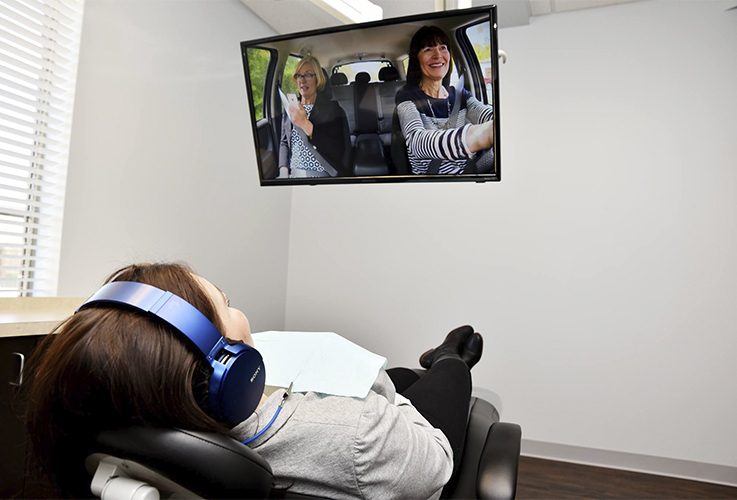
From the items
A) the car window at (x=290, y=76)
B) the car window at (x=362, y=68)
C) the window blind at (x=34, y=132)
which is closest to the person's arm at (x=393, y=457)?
the car window at (x=362, y=68)

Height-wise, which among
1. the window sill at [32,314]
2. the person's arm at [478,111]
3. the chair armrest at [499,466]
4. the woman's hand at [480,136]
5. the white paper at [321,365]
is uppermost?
the person's arm at [478,111]

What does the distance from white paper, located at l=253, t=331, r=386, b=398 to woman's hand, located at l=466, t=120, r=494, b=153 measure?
1.24 m

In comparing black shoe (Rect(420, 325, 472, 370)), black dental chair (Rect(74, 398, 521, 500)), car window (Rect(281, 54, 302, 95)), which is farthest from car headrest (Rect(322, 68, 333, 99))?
black dental chair (Rect(74, 398, 521, 500))

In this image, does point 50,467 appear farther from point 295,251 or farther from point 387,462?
point 295,251

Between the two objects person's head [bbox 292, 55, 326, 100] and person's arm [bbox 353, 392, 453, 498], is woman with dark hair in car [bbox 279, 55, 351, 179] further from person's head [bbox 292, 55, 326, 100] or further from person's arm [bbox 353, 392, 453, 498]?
person's arm [bbox 353, 392, 453, 498]

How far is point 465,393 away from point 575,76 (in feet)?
8.68

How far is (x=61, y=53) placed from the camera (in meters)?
2.22

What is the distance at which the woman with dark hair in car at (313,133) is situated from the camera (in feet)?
7.23

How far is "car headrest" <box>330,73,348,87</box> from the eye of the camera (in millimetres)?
2143

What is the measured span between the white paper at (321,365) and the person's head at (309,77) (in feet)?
4.55

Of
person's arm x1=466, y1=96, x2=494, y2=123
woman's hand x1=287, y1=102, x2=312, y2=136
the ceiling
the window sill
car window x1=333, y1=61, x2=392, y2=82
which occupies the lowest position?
the window sill

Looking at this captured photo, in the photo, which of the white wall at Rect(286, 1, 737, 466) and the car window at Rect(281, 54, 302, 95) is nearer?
the car window at Rect(281, 54, 302, 95)

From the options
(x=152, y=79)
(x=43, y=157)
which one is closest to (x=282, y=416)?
(x=43, y=157)

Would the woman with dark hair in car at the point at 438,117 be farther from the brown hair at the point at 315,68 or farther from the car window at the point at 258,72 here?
the car window at the point at 258,72
